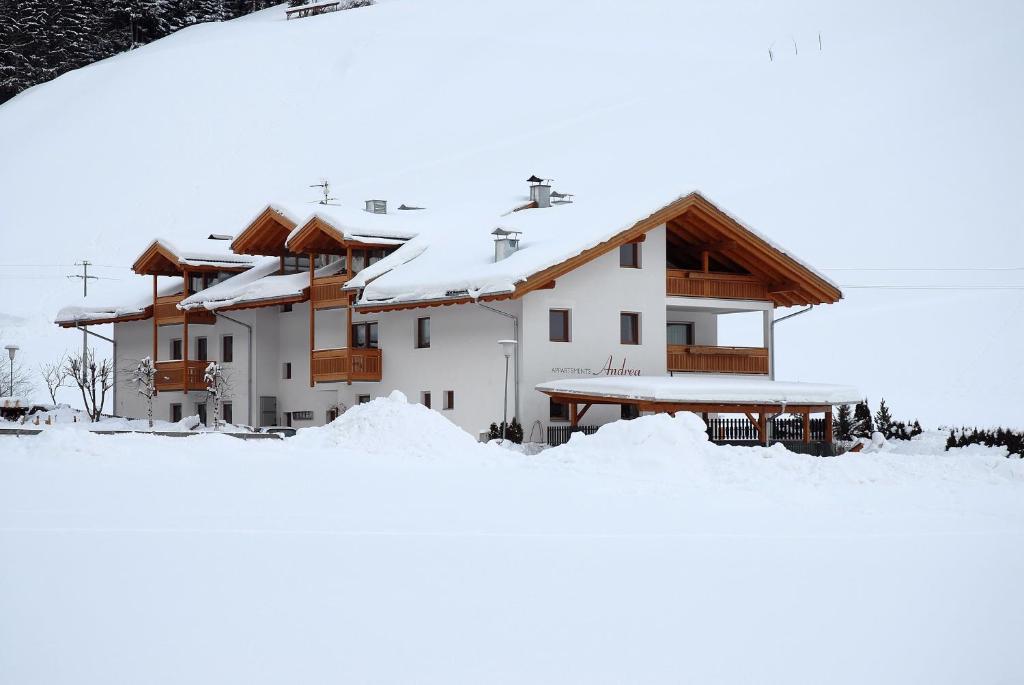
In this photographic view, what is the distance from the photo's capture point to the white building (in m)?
35.8

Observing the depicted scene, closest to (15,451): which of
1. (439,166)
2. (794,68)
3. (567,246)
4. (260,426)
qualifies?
(567,246)

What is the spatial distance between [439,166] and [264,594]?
95286mm

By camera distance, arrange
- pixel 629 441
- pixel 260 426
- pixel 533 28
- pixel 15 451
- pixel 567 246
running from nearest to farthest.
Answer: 1. pixel 15 451
2. pixel 629 441
3. pixel 567 246
4. pixel 260 426
5. pixel 533 28

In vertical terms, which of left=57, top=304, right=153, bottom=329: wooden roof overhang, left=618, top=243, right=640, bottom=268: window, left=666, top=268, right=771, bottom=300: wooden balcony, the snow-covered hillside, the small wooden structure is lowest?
left=57, top=304, right=153, bottom=329: wooden roof overhang

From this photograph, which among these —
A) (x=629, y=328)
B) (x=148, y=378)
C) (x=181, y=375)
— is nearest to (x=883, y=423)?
(x=629, y=328)

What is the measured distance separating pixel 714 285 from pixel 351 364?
36.4 feet

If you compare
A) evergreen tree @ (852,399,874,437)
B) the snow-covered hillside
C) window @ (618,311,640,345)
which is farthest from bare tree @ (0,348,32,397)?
evergreen tree @ (852,399,874,437)

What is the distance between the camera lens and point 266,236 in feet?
146

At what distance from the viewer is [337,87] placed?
125 metres

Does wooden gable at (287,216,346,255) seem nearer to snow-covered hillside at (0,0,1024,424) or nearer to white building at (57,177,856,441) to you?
white building at (57,177,856,441)

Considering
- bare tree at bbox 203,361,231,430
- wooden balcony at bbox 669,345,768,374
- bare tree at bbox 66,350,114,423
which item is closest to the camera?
wooden balcony at bbox 669,345,768,374

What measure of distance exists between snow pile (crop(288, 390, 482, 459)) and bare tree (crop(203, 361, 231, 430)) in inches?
794

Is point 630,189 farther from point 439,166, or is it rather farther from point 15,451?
point 15,451

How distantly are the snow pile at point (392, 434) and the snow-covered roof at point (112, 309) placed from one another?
26350 mm
